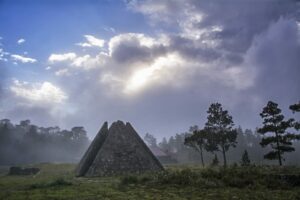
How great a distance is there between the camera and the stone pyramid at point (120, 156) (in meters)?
28.8

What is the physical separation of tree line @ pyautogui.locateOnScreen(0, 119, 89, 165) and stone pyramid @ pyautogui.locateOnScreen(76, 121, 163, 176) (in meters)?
60.5

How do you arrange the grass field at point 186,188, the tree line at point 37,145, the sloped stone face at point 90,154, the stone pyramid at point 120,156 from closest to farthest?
the grass field at point 186,188 → the stone pyramid at point 120,156 → the sloped stone face at point 90,154 → the tree line at point 37,145

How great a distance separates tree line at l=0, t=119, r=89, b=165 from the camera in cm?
8512

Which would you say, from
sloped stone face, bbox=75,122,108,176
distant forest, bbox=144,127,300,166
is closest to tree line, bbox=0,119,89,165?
distant forest, bbox=144,127,300,166

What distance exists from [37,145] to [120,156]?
242ft

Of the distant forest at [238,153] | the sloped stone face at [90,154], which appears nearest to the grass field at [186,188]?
the sloped stone face at [90,154]

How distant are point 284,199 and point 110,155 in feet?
67.6

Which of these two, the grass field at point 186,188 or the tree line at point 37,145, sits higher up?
the tree line at point 37,145

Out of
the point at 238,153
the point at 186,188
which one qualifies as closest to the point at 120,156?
the point at 186,188

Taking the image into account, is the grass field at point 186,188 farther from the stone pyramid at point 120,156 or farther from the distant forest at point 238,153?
the distant forest at point 238,153

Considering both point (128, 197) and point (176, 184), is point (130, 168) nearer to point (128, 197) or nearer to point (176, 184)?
point (176, 184)

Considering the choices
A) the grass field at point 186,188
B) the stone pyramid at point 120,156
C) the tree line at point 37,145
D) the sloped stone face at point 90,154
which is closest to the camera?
the grass field at point 186,188

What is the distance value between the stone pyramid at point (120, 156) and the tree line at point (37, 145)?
198 feet

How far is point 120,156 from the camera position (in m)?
30.1
